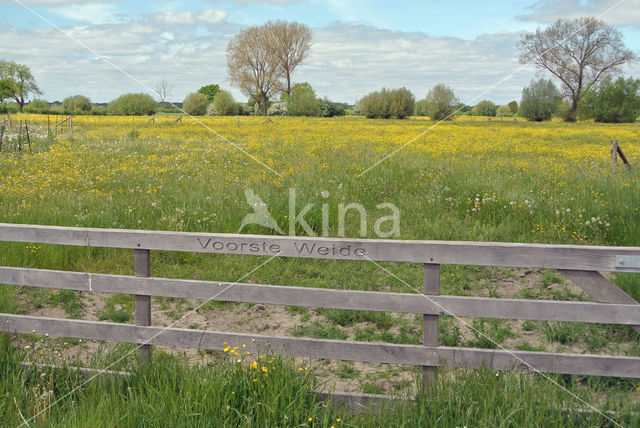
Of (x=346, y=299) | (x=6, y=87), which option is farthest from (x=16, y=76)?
(x=346, y=299)

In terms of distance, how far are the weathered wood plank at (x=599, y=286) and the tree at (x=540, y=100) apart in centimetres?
1788

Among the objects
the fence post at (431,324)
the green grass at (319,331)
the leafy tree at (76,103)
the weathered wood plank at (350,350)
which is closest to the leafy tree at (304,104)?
the green grass at (319,331)

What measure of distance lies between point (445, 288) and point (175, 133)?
1944cm

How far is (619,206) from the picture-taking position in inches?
352

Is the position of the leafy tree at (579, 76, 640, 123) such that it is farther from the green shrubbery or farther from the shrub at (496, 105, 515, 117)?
the green shrubbery

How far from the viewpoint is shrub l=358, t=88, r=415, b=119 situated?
15.5m

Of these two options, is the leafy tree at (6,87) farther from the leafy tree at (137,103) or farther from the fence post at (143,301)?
the fence post at (143,301)

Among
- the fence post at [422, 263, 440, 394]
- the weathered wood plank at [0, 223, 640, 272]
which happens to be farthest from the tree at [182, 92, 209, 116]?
the fence post at [422, 263, 440, 394]

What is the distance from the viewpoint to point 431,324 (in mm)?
3824

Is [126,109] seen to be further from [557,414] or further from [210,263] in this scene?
[557,414]

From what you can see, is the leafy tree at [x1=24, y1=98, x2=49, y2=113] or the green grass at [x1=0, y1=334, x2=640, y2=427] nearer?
the green grass at [x1=0, y1=334, x2=640, y2=427]

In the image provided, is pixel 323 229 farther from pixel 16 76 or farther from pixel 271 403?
pixel 16 76

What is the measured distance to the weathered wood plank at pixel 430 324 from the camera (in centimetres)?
378

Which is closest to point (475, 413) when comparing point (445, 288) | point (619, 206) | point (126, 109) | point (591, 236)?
point (445, 288)
